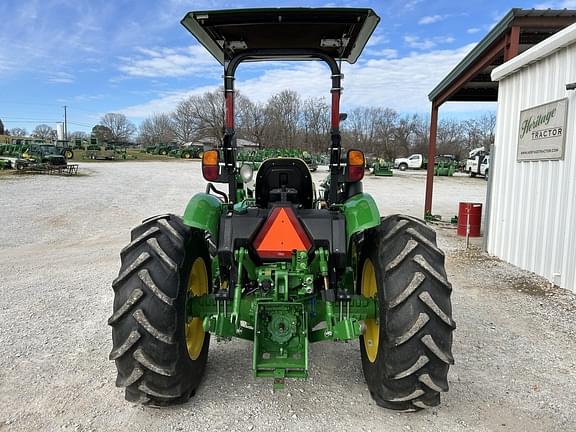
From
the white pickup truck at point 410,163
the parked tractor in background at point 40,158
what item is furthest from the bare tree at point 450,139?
the parked tractor in background at point 40,158

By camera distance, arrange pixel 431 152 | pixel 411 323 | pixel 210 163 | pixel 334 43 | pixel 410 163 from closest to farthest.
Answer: pixel 411 323
pixel 210 163
pixel 334 43
pixel 431 152
pixel 410 163

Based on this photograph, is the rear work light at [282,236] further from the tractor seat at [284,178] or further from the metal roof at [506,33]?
the metal roof at [506,33]

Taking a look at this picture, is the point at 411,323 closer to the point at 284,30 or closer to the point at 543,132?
the point at 284,30

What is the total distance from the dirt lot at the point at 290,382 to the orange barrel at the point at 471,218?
2.77 m

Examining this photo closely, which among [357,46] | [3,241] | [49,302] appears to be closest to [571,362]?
[357,46]

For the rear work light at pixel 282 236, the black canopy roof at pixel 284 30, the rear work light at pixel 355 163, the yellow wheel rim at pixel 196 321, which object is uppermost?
the black canopy roof at pixel 284 30

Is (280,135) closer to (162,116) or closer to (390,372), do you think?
(390,372)

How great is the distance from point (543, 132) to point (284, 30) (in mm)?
4920

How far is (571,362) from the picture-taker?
400 cm

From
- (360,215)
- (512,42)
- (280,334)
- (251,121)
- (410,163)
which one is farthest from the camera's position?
(410,163)

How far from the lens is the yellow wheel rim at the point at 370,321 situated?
130 inches

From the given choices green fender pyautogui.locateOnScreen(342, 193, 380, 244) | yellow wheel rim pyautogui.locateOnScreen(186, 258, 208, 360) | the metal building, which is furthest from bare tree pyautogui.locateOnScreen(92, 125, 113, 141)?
green fender pyautogui.locateOnScreen(342, 193, 380, 244)

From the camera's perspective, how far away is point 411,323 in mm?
2793

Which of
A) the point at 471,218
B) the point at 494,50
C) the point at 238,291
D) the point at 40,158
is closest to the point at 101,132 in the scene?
the point at 40,158
